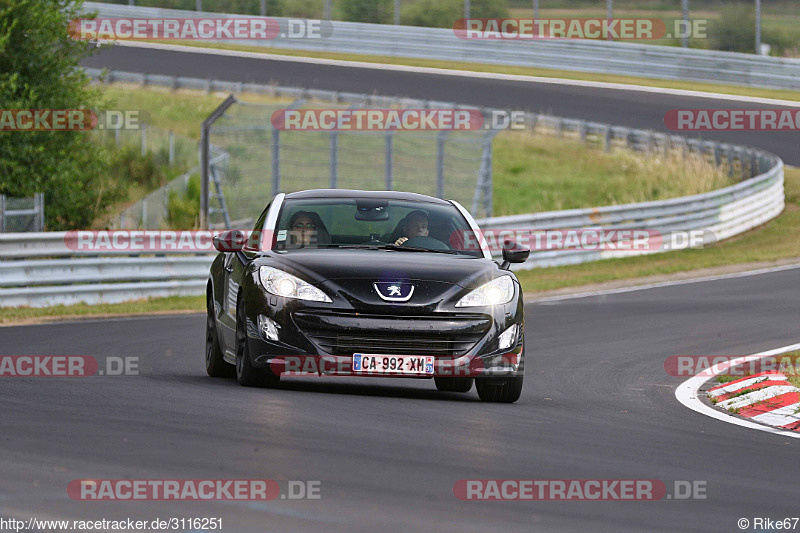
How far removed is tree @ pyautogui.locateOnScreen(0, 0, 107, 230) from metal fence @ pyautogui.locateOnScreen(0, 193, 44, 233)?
2452mm

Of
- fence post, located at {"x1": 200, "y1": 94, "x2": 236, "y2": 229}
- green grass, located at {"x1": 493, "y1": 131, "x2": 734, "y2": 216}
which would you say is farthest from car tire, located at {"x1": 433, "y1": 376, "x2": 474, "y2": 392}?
green grass, located at {"x1": 493, "y1": 131, "x2": 734, "y2": 216}

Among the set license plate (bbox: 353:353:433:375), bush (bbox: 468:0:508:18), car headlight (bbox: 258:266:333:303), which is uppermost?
car headlight (bbox: 258:266:333:303)

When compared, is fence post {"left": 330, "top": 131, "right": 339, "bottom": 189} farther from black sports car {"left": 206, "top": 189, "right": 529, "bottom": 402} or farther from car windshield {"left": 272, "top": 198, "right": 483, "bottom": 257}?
black sports car {"left": 206, "top": 189, "right": 529, "bottom": 402}

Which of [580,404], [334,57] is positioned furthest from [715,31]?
[580,404]

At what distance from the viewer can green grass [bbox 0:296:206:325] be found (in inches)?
711

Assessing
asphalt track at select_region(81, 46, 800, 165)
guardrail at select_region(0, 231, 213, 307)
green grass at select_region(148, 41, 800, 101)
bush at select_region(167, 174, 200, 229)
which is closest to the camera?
guardrail at select_region(0, 231, 213, 307)

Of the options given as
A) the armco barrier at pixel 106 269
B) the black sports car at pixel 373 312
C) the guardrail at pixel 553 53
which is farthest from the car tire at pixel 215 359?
the guardrail at pixel 553 53

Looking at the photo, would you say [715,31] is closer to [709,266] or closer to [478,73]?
[478,73]

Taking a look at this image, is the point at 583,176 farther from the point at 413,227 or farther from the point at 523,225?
the point at 413,227

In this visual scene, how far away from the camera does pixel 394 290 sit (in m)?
10.2

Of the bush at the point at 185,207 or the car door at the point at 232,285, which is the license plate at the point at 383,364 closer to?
the car door at the point at 232,285

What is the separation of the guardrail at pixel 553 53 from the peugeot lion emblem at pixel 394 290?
116ft

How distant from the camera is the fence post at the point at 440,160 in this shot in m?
25.4

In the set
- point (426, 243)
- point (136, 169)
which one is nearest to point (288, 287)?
point (426, 243)
